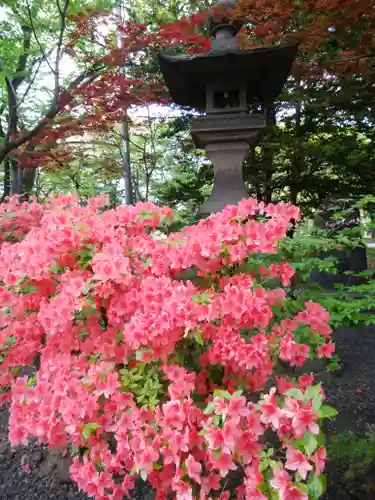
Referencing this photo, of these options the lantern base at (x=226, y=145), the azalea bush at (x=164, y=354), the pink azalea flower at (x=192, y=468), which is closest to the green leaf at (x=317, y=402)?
the azalea bush at (x=164, y=354)

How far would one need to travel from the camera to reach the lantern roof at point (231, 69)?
3.78 meters

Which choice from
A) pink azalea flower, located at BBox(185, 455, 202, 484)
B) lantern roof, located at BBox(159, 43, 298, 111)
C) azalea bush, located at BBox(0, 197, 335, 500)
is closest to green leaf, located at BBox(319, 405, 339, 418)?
azalea bush, located at BBox(0, 197, 335, 500)

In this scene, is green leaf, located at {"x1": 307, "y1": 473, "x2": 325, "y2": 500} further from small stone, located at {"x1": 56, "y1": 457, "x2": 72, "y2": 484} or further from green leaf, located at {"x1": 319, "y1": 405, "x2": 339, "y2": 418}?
small stone, located at {"x1": 56, "y1": 457, "x2": 72, "y2": 484}

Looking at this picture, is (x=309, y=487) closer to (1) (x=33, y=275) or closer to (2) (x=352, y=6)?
(1) (x=33, y=275)

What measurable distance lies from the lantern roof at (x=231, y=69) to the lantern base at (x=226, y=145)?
400 millimetres

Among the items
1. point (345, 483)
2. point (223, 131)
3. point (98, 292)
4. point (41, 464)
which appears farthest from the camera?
point (223, 131)

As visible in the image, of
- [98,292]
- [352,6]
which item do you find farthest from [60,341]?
[352,6]

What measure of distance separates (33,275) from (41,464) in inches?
74.4

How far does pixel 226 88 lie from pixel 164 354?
3.61 m

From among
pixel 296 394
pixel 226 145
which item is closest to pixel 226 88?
pixel 226 145

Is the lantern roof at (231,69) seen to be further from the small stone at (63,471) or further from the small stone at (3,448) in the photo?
the small stone at (3,448)

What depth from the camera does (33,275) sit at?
1.63m

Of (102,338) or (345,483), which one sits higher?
(102,338)

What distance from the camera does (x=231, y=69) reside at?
13.0ft
